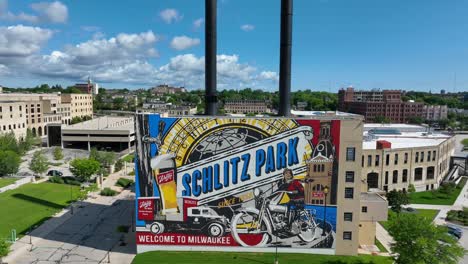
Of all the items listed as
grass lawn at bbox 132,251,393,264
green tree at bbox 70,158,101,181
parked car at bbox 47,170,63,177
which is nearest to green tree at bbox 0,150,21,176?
parked car at bbox 47,170,63,177

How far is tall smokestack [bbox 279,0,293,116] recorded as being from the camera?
42.8 m

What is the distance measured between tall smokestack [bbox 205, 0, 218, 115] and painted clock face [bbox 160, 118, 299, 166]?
5036 mm

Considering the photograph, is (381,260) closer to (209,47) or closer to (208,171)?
(208,171)

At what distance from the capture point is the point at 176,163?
40.0 metres


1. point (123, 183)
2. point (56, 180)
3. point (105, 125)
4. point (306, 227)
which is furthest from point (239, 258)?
point (105, 125)

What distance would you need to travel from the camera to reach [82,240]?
4512 cm

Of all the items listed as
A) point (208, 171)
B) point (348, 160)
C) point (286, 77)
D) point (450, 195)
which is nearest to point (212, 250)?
point (208, 171)

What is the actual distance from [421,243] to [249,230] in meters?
18.5

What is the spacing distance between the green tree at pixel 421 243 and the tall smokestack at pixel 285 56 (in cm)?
1926

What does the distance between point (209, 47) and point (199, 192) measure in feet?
60.8

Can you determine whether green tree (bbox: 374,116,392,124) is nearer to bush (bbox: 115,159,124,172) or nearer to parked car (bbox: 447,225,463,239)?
parked car (bbox: 447,225,463,239)

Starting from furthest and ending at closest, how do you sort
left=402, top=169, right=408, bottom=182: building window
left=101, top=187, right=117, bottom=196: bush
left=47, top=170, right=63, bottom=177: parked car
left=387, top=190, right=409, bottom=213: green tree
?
1. left=47, top=170, right=63, bottom=177: parked car
2. left=402, top=169, right=408, bottom=182: building window
3. left=101, top=187, right=117, bottom=196: bush
4. left=387, top=190, right=409, bottom=213: green tree

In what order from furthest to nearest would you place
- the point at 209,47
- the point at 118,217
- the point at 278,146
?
1. the point at 118,217
2. the point at 209,47
3. the point at 278,146

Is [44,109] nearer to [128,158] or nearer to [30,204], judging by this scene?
[128,158]
